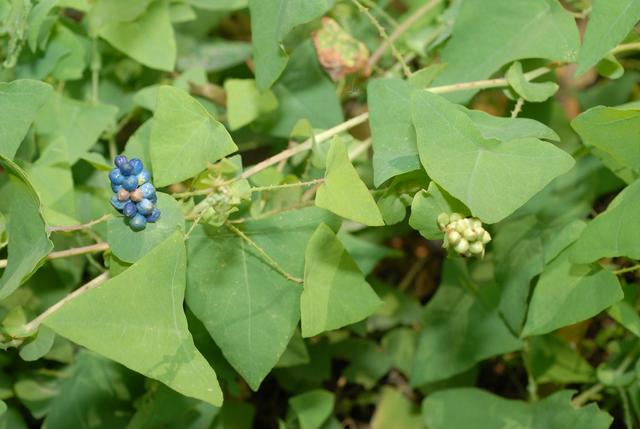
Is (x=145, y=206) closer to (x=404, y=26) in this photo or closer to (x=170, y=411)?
(x=170, y=411)

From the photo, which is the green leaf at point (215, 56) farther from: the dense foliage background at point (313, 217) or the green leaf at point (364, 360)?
the green leaf at point (364, 360)

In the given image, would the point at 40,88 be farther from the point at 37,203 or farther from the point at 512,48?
the point at 512,48

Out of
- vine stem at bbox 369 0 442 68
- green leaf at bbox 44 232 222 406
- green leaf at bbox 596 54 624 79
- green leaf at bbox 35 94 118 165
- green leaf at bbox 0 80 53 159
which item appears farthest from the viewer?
vine stem at bbox 369 0 442 68

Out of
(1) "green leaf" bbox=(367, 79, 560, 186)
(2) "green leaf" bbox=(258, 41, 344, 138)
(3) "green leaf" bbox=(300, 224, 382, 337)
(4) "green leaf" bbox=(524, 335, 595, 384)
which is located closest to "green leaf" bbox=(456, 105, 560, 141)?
(1) "green leaf" bbox=(367, 79, 560, 186)

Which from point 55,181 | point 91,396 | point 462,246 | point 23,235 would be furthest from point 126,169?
point 91,396

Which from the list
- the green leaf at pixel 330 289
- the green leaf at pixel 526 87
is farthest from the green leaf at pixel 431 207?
the green leaf at pixel 526 87

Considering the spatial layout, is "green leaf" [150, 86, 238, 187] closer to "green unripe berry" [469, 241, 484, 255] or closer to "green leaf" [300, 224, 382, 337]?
"green leaf" [300, 224, 382, 337]
